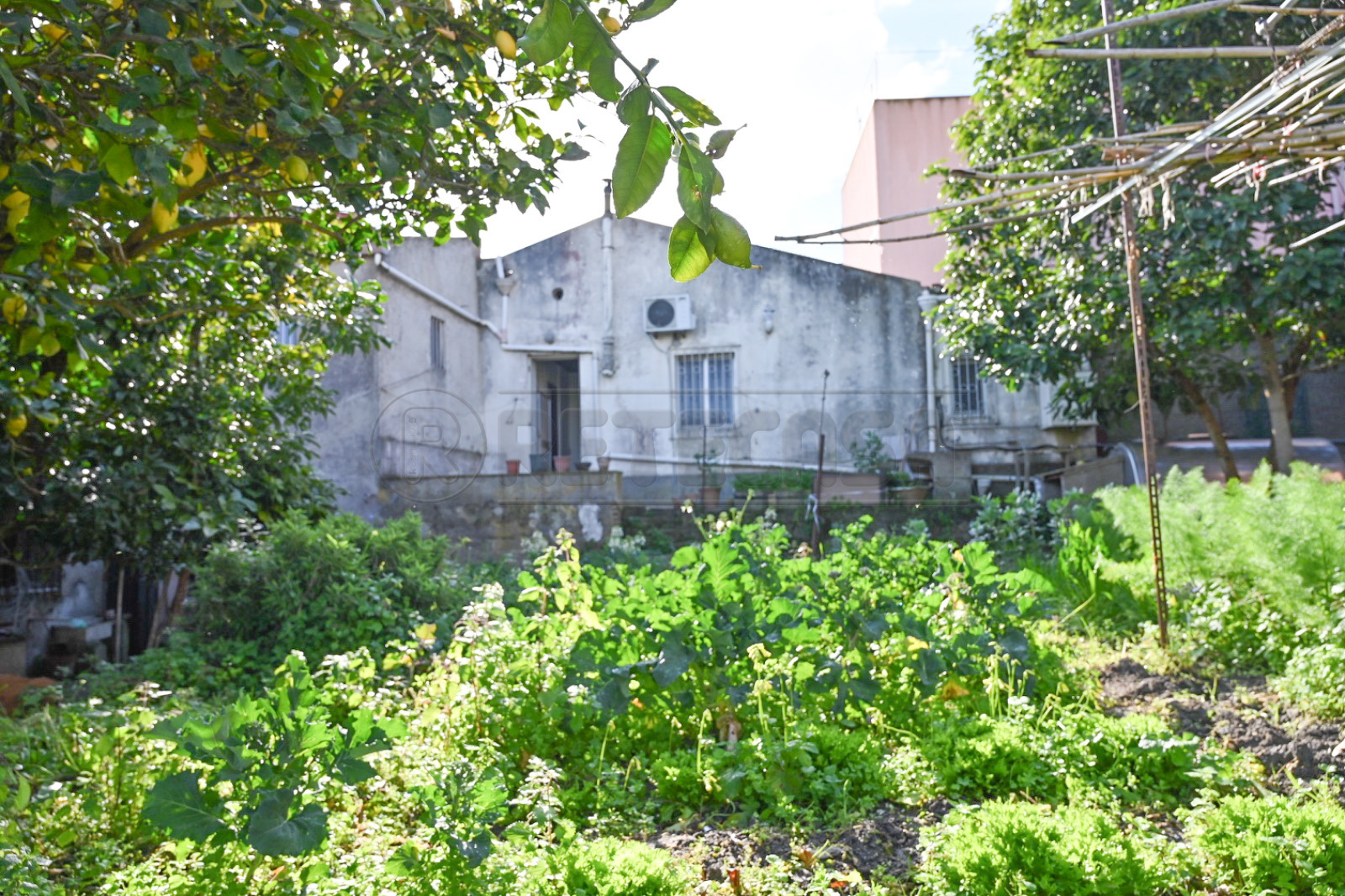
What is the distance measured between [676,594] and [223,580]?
4064 millimetres

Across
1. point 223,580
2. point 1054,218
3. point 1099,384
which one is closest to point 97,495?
point 223,580

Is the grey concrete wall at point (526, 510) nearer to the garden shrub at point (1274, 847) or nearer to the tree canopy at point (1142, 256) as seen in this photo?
the tree canopy at point (1142, 256)

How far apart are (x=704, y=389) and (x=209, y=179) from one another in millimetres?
12101

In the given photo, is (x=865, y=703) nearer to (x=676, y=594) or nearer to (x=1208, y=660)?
(x=676, y=594)

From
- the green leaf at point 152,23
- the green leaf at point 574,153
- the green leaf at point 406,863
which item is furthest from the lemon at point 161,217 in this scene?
the green leaf at point 406,863

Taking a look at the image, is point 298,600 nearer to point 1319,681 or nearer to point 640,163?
point 1319,681

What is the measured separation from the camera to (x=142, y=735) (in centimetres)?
338

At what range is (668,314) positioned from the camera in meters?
15.3

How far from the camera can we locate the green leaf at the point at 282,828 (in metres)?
2.01

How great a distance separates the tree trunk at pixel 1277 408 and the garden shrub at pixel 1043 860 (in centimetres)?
745

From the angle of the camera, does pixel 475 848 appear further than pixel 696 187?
Yes

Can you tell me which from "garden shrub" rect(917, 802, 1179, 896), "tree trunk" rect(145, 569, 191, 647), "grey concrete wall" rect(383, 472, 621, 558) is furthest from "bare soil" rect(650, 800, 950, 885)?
"grey concrete wall" rect(383, 472, 621, 558)

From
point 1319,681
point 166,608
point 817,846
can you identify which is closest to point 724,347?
point 166,608

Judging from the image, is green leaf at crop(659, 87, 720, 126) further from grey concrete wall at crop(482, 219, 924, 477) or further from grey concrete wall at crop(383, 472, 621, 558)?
grey concrete wall at crop(482, 219, 924, 477)
